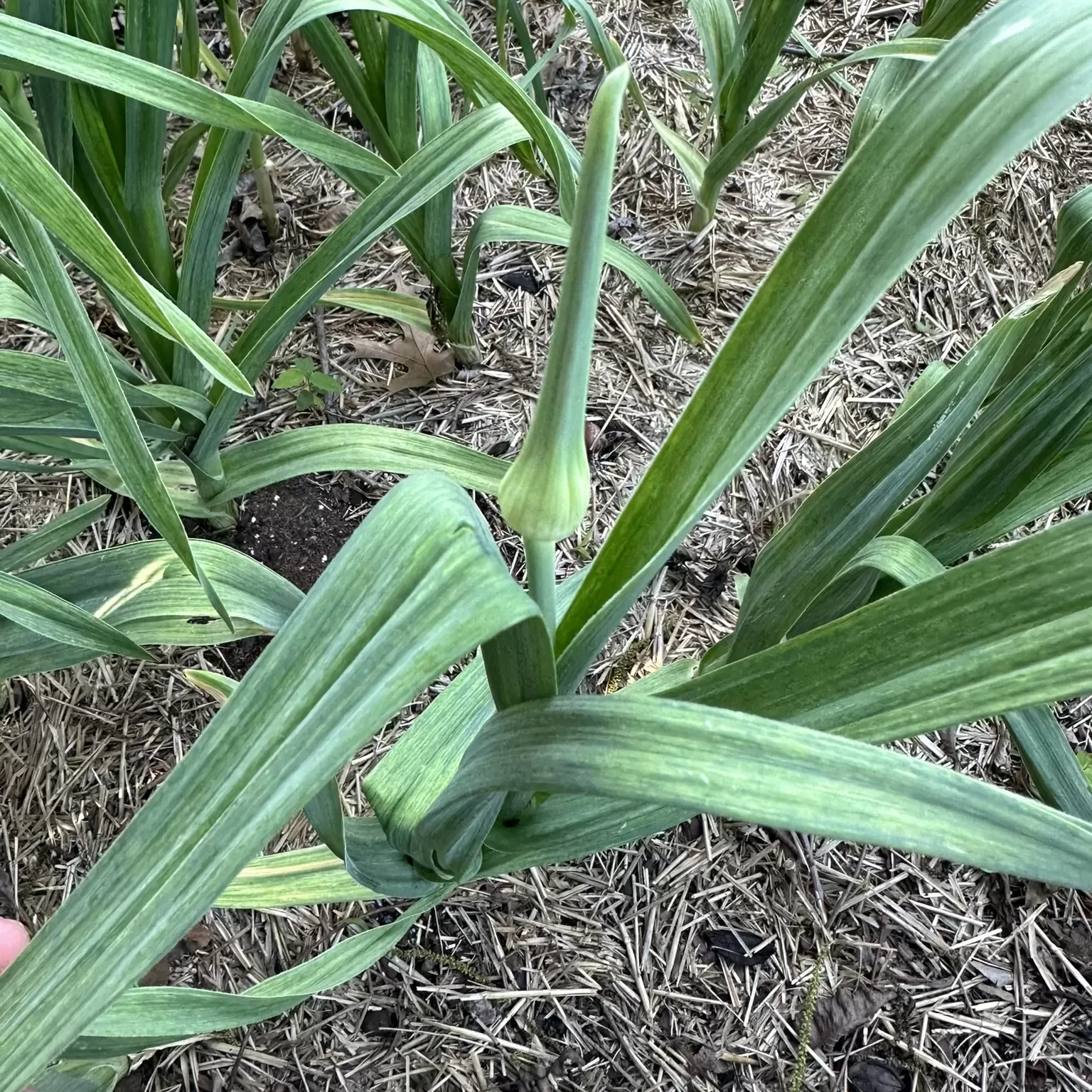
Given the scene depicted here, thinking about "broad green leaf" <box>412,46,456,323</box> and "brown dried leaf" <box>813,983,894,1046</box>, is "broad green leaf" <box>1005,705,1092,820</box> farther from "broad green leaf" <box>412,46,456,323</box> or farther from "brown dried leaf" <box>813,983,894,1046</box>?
"broad green leaf" <box>412,46,456,323</box>

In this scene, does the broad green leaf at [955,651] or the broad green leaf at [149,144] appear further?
the broad green leaf at [149,144]

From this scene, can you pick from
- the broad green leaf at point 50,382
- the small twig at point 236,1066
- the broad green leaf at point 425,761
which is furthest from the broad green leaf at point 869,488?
the small twig at point 236,1066

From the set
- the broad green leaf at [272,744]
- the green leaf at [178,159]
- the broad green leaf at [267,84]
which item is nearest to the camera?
the broad green leaf at [272,744]

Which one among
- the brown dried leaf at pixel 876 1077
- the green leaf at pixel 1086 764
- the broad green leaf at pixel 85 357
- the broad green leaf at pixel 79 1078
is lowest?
the brown dried leaf at pixel 876 1077

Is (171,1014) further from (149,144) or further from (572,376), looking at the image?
(149,144)

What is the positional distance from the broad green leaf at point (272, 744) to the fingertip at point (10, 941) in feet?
1.64

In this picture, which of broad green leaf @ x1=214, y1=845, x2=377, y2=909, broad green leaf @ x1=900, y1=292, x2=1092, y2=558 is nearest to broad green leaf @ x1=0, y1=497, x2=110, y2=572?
broad green leaf @ x1=214, y1=845, x2=377, y2=909

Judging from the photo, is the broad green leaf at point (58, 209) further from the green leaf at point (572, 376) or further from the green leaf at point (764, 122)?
the green leaf at point (764, 122)

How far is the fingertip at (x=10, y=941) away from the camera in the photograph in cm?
68

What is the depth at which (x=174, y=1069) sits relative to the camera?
0.81 meters

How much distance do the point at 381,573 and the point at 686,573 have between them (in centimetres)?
72

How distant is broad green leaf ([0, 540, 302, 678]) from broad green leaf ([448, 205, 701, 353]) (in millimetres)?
403

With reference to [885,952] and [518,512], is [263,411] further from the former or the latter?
[885,952]

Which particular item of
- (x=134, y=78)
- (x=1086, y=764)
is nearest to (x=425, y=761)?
(x=134, y=78)
